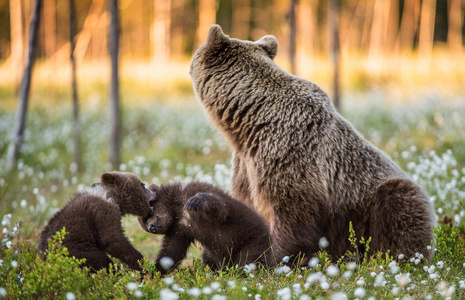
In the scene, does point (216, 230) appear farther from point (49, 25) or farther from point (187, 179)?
point (49, 25)

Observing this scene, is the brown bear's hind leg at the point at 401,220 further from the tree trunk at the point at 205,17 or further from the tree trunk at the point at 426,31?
the tree trunk at the point at 205,17

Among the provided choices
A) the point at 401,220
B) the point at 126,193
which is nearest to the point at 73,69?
the point at 126,193

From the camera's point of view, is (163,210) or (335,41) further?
(335,41)

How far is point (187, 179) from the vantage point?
495 centimetres

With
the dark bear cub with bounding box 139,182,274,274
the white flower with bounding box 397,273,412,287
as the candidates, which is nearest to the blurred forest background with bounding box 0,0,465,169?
the dark bear cub with bounding box 139,182,274,274

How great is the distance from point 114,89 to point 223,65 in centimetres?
481

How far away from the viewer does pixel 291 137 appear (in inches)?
178

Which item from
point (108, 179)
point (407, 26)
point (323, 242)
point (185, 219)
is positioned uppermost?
point (407, 26)

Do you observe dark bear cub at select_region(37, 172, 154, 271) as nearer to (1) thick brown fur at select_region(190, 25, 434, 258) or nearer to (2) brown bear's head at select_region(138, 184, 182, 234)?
(2) brown bear's head at select_region(138, 184, 182, 234)

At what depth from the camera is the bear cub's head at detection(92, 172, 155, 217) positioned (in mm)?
4473

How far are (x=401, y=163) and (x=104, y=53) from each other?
3500cm

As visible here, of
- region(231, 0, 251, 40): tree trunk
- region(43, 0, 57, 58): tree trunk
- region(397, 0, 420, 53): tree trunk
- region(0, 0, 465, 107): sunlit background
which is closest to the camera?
region(0, 0, 465, 107): sunlit background

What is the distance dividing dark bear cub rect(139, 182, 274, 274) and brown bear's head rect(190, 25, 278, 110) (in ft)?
3.57

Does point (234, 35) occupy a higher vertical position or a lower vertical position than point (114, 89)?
higher
